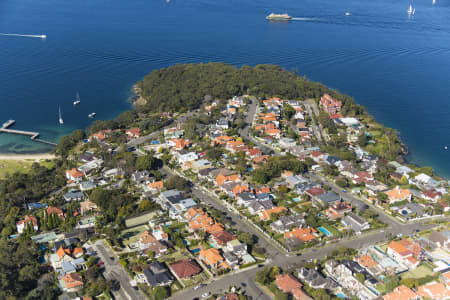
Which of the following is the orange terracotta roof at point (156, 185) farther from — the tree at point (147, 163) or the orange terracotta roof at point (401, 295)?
the orange terracotta roof at point (401, 295)

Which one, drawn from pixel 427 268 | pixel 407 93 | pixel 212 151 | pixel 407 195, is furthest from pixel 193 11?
pixel 427 268

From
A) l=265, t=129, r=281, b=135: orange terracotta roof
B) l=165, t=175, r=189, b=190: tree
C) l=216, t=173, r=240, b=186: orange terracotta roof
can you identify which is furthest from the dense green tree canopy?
l=165, t=175, r=189, b=190: tree

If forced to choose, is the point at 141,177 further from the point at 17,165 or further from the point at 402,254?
the point at 402,254

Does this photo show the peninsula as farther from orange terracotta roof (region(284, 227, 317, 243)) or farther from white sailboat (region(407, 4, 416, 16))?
white sailboat (region(407, 4, 416, 16))

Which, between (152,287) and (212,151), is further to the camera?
(212,151)

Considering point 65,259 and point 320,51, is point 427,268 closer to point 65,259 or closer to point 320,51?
point 65,259

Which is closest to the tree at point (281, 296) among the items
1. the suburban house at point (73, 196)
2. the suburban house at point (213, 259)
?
the suburban house at point (213, 259)
